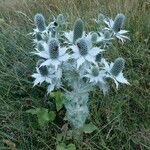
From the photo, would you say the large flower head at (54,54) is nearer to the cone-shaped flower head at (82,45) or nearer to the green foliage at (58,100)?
the cone-shaped flower head at (82,45)

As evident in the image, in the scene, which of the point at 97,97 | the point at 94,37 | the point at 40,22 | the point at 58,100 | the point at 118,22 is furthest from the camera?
the point at 97,97

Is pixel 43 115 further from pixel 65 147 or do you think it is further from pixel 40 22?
pixel 40 22

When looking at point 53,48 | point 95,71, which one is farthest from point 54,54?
point 95,71

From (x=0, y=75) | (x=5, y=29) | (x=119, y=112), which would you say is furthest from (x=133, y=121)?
(x=5, y=29)

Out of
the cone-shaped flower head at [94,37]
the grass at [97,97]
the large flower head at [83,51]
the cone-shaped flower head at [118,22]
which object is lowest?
the grass at [97,97]

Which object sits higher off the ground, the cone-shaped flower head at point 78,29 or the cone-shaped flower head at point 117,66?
the cone-shaped flower head at point 78,29

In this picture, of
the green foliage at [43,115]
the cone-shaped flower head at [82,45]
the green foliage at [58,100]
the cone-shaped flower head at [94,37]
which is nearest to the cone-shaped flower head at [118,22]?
the cone-shaped flower head at [94,37]
